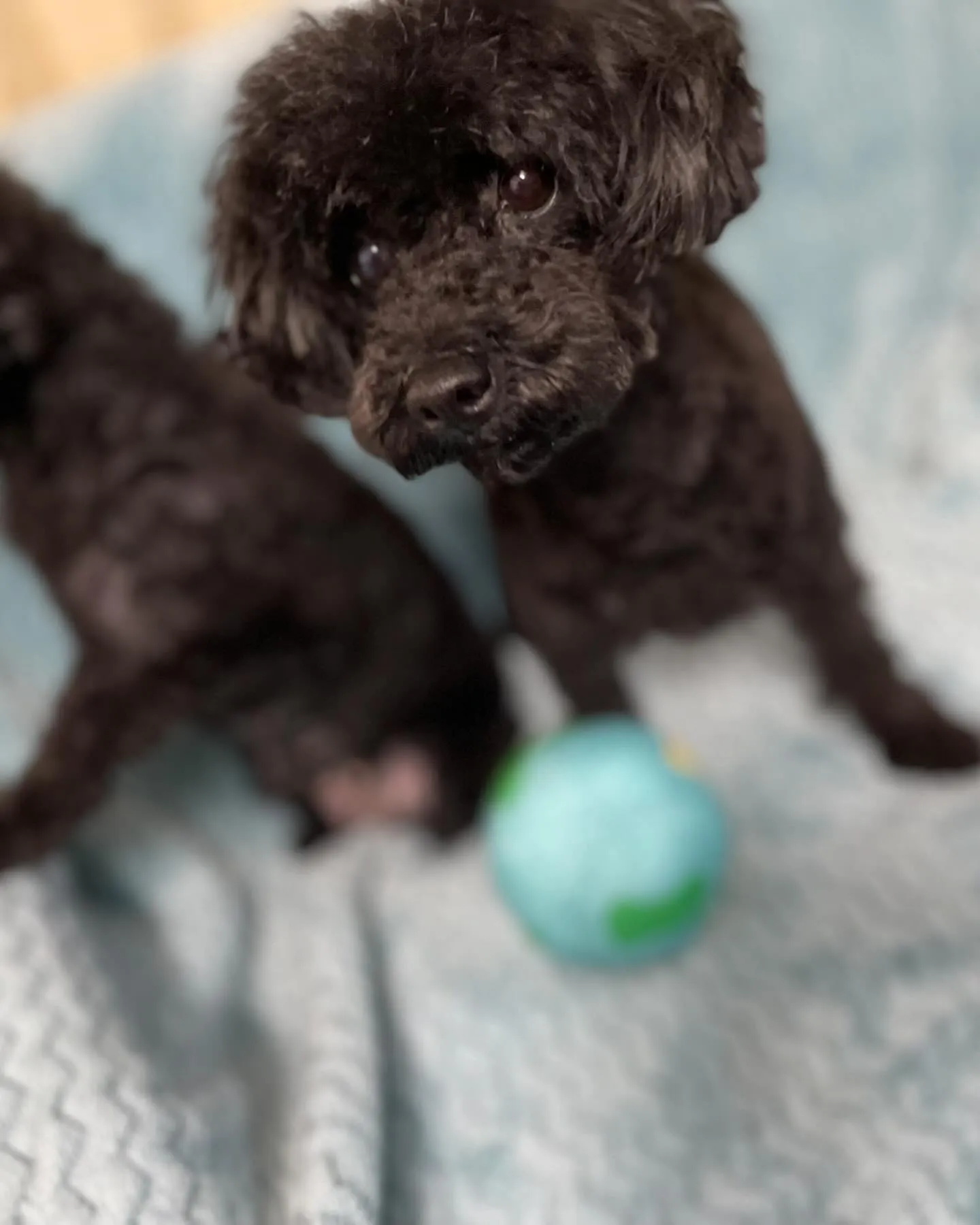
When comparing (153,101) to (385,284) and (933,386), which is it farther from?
(933,386)

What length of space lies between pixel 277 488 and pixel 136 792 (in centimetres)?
40

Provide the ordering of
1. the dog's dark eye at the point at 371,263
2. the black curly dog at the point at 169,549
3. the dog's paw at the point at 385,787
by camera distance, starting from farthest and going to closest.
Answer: the dog's paw at the point at 385,787 → the black curly dog at the point at 169,549 → the dog's dark eye at the point at 371,263

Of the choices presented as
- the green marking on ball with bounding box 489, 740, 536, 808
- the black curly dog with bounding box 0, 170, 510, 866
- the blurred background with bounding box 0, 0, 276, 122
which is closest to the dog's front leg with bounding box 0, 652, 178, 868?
the black curly dog with bounding box 0, 170, 510, 866

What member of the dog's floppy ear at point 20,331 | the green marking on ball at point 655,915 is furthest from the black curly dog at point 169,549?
the green marking on ball at point 655,915

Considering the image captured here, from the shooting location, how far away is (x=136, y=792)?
1.31 meters

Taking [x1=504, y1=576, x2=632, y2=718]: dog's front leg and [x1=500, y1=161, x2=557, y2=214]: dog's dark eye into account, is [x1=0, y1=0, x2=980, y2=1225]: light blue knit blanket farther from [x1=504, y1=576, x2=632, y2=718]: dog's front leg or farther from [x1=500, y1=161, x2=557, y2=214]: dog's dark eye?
[x1=500, y1=161, x2=557, y2=214]: dog's dark eye

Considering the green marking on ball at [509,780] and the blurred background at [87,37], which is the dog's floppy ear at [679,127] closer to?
the green marking on ball at [509,780]

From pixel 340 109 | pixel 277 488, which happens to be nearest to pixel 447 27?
pixel 340 109

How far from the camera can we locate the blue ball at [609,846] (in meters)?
0.99

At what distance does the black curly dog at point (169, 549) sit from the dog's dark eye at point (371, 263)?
12.8 inches

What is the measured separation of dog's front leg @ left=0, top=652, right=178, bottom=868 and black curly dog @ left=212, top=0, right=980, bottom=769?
14.5 inches

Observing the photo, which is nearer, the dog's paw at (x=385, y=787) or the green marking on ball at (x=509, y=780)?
the green marking on ball at (x=509, y=780)

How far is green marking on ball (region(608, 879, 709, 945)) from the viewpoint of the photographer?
3.26ft

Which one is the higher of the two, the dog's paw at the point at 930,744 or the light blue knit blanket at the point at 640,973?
the light blue knit blanket at the point at 640,973
